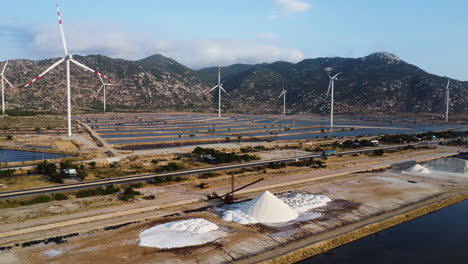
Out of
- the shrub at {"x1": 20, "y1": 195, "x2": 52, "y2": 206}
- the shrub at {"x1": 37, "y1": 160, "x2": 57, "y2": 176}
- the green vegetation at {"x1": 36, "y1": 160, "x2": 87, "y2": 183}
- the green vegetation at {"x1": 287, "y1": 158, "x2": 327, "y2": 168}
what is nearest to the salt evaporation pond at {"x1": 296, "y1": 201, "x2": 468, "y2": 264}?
the green vegetation at {"x1": 287, "y1": 158, "x2": 327, "y2": 168}

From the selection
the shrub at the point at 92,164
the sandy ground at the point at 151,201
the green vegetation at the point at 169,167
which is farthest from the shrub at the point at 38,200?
the green vegetation at the point at 169,167

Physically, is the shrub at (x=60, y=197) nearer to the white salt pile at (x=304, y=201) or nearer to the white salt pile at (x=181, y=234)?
the white salt pile at (x=181, y=234)

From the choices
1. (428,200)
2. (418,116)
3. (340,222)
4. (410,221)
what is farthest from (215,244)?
(418,116)

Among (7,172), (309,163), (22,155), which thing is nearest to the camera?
(7,172)

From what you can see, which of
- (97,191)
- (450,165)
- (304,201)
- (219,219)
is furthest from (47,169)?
(450,165)

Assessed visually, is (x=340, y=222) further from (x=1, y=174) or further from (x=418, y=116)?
(x=418, y=116)

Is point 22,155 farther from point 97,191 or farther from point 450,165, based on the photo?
point 450,165

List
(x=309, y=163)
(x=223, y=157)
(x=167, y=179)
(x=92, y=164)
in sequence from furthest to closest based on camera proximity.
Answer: (x=223, y=157), (x=309, y=163), (x=92, y=164), (x=167, y=179)

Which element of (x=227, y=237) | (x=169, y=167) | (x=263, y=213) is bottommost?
(x=227, y=237)
